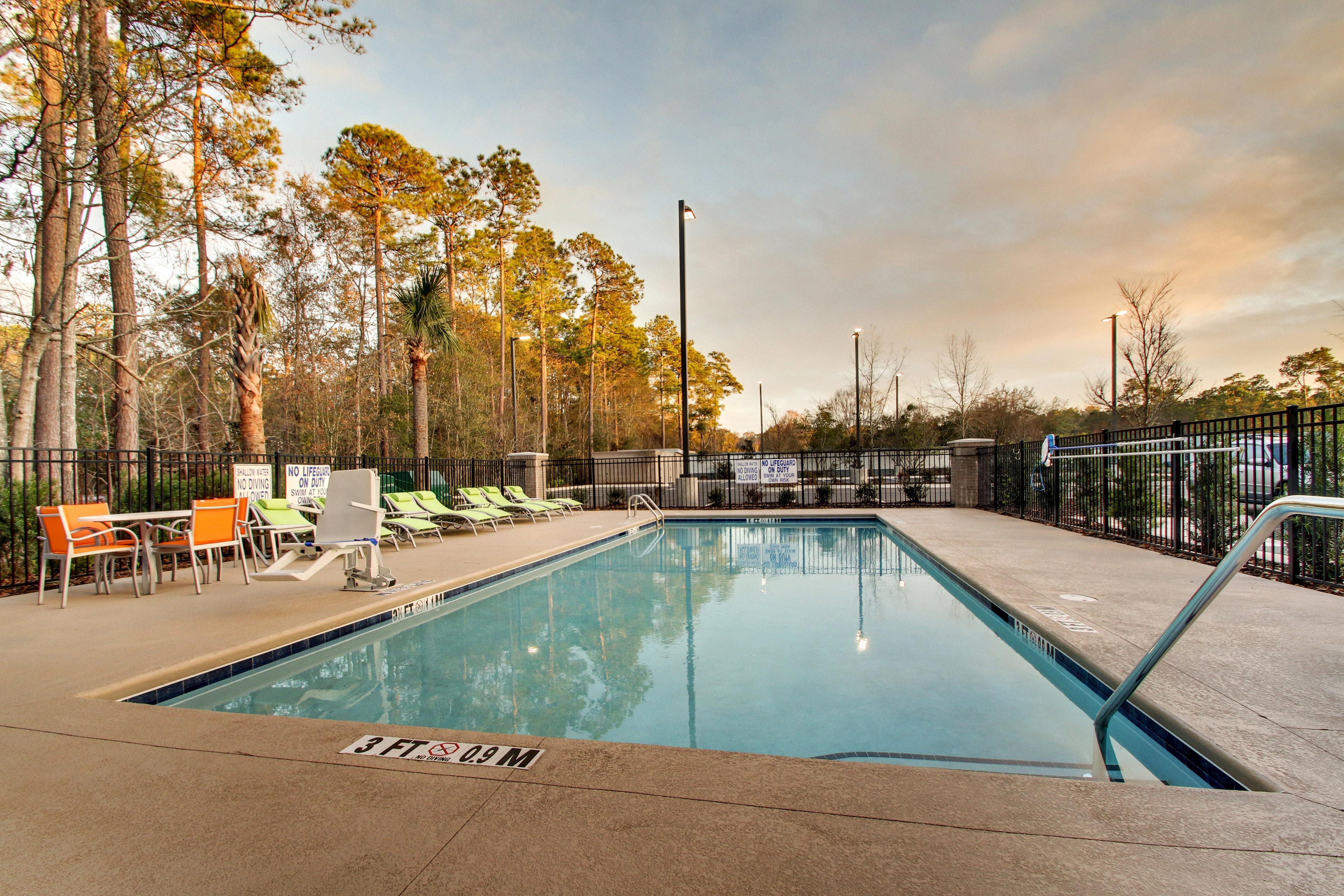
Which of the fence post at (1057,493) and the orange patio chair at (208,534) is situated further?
the fence post at (1057,493)

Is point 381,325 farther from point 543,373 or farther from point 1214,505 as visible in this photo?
point 1214,505

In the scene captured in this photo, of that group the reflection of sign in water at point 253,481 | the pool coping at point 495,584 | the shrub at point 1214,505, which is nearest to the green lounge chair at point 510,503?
the reflection of sign in water at point 253,481

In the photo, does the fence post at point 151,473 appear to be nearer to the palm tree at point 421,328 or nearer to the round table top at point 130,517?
the round table top at point 130,517

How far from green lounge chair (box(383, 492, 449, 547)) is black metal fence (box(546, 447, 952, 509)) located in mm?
5919

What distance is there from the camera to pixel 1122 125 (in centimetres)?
1100

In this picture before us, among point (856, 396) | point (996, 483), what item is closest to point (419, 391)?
point (996, 483)

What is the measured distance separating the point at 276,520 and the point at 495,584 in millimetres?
3027

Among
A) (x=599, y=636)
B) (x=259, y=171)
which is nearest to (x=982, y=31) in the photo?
(x=599, y=636)

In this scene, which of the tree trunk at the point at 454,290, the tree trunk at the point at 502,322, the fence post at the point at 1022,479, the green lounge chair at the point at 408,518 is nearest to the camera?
the green lounge chair at the point at 408,518

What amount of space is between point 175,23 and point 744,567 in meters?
12.6

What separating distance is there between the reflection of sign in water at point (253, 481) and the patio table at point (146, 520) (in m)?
1.60

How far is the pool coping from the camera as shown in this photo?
82.1 inches

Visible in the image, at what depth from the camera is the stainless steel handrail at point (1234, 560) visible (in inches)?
60.9

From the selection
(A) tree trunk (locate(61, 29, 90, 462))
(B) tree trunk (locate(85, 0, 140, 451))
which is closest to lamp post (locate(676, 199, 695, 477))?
(B) tree trunk (locate(85, 0, 140, 451))
